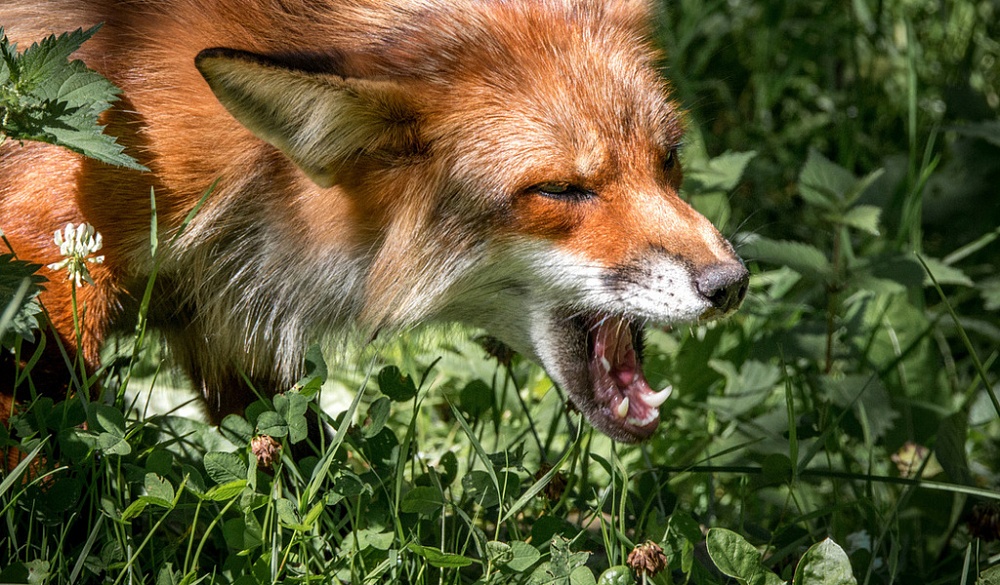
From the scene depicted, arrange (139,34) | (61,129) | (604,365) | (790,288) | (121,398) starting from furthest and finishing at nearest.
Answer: (790,288) → (604,365) → (139,34) → (121,398) → (61,129)

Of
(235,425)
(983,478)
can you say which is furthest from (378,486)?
(983,478)

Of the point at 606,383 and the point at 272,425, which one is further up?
the point at 272,425

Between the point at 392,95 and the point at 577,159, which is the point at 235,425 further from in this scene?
the point at 577,159

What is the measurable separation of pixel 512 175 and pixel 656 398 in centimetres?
75

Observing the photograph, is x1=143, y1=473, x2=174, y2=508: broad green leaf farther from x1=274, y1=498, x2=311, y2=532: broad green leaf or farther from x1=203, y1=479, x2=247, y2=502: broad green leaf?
x1=274, y1=498, x2=311, y2=532: broad green leaf

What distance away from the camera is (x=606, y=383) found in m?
2.95

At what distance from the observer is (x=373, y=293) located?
2.85 meters

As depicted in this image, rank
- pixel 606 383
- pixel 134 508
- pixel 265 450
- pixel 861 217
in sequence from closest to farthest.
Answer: pixel 134 508, pixel 265 450, pixel 606 383, pixel 861 217

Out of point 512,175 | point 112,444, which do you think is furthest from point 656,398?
point 112,444

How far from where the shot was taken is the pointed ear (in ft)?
7.75

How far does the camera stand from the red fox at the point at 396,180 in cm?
261

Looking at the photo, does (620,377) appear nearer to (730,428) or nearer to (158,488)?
(730,428)

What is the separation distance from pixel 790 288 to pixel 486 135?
246cm

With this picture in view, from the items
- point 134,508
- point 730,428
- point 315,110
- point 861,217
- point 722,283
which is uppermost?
point 315,110
